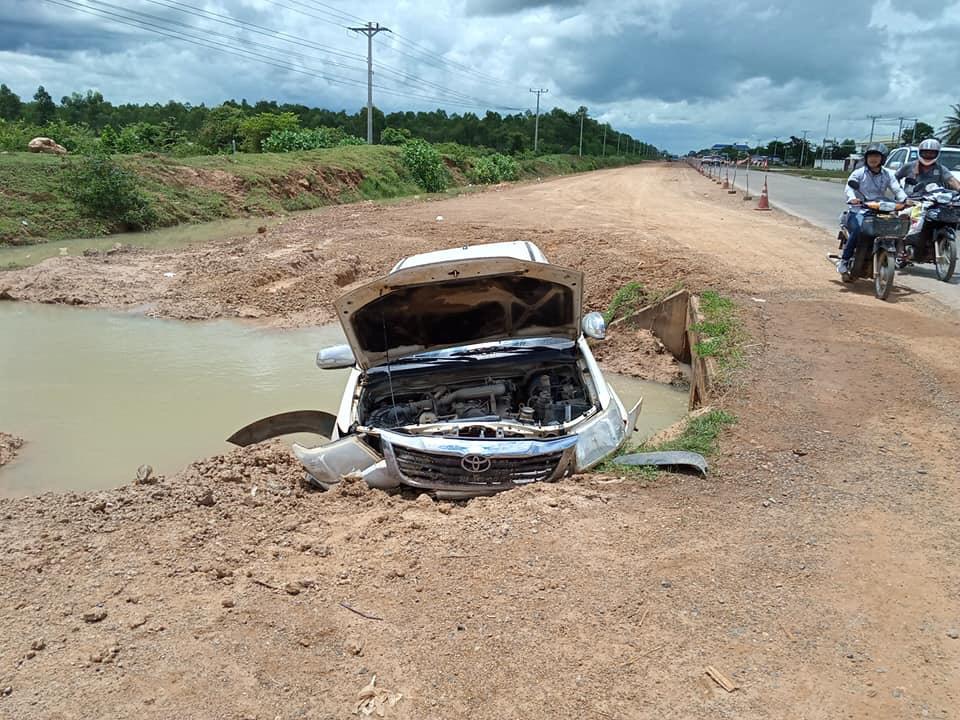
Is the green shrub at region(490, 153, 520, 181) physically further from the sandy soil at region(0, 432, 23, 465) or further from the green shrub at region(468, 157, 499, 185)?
the sandy soil at region(0, 432, 23, 465)

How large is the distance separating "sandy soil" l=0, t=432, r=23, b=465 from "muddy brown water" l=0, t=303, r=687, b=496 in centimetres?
10

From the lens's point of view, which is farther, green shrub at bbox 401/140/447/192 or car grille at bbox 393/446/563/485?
green shrub at bbox 401/140/447/192

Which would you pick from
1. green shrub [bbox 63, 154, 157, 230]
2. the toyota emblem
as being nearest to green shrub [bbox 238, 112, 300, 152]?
green shrub [bbox 63, 154, 157, 230]

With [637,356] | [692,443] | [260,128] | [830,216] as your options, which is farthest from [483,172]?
[692,443]

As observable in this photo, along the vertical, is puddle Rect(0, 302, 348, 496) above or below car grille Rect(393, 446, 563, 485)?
below

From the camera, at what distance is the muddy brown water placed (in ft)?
23.4

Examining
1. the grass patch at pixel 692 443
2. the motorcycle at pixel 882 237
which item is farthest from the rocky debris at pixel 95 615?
the motorcycle at pixel 882 237

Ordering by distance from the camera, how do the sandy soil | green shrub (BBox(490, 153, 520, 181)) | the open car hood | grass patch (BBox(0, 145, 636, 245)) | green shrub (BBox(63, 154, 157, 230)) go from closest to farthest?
the open car hood, the sandy soil, grass patch (BBox(0, 145, 636, 245)), green shrub (BBox(63, 154, 157, 230)), green shrub (BBox(490, 153, 520, 181))

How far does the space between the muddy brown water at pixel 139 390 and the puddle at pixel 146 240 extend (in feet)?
19.0

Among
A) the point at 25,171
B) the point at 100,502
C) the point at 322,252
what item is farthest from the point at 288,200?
the point at 100,502

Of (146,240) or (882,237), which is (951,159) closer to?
(882,237)

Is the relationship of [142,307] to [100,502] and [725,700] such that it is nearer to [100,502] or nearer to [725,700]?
[100,502]

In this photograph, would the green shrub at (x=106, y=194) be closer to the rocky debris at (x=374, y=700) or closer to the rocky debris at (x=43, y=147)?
the rocky debris at (x=43, y=147)

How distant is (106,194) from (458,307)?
19.4 metres
